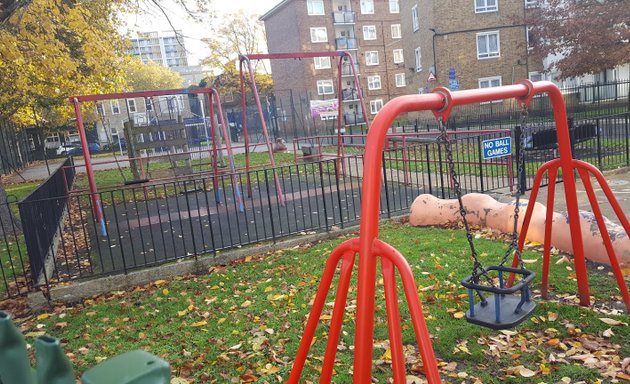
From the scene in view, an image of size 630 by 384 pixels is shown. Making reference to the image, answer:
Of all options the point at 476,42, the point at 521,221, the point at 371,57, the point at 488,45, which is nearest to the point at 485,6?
the point at 476,42

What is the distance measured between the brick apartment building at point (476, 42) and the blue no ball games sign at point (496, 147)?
937 inches

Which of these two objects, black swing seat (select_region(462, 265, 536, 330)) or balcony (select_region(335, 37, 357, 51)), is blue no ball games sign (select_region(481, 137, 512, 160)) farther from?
balcony (select_region(335, 37, 357, 51))

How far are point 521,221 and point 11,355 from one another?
6.44 meters

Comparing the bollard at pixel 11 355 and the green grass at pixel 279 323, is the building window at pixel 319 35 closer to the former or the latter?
the green grass at pixel 279 323

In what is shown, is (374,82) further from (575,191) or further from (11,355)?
(11,355)

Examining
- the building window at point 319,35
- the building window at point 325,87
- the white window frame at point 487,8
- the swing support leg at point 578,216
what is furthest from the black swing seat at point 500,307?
the building window at point 319,35

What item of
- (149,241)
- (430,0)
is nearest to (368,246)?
(149,241)

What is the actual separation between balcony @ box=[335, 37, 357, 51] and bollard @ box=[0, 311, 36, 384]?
4973 centimetres

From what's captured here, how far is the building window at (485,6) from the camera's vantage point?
32000 millimetres

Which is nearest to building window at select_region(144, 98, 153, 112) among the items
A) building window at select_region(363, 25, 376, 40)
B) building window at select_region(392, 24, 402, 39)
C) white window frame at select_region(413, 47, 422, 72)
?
white window frame at select_region(413, 47, 422, 72)

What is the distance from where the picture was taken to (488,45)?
107 feet

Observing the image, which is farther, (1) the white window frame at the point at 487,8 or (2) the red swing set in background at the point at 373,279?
(1) the white window frame at the point at 487,8

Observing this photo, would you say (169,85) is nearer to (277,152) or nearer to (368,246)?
(277,152)

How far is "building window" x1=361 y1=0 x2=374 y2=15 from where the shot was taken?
50.6 m
